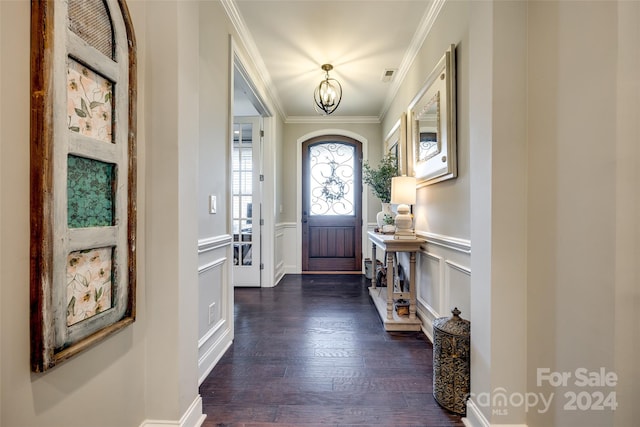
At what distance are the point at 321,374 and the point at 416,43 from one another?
9.53 ft

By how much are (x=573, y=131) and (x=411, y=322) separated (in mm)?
2001

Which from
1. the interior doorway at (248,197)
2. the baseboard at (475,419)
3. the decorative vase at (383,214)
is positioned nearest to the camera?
the baseboard at (475,419)

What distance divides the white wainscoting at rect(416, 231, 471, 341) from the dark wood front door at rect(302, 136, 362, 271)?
2281mm

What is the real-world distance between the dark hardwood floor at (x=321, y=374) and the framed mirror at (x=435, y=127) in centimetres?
135

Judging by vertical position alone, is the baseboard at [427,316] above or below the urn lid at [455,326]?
below

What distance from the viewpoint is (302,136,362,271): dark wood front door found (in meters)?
5.23

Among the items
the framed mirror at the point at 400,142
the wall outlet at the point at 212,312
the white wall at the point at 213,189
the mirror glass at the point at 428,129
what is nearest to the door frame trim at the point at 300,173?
the framed mirror at the point at 400,142

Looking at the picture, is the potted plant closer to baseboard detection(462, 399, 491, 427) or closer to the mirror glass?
the mirror glass

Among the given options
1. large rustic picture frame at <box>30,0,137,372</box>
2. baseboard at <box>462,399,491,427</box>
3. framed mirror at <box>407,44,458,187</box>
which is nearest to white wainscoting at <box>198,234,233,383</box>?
large rustic picture frame at <box>30,0,137,372</box>

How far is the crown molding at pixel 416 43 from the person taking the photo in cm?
233

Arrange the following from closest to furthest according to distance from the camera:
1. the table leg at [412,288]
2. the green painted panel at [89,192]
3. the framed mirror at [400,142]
Answer: the green painted panel at [89,192]
the table leg at [412,288]
the framed mirror at [400,142]

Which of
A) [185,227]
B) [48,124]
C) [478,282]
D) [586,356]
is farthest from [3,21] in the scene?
[586,356]

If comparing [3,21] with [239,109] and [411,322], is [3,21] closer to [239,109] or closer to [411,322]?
[411,322]

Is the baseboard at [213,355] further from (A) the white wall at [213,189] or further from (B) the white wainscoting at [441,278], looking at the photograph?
(B) the white wainscoting at [441,278]
